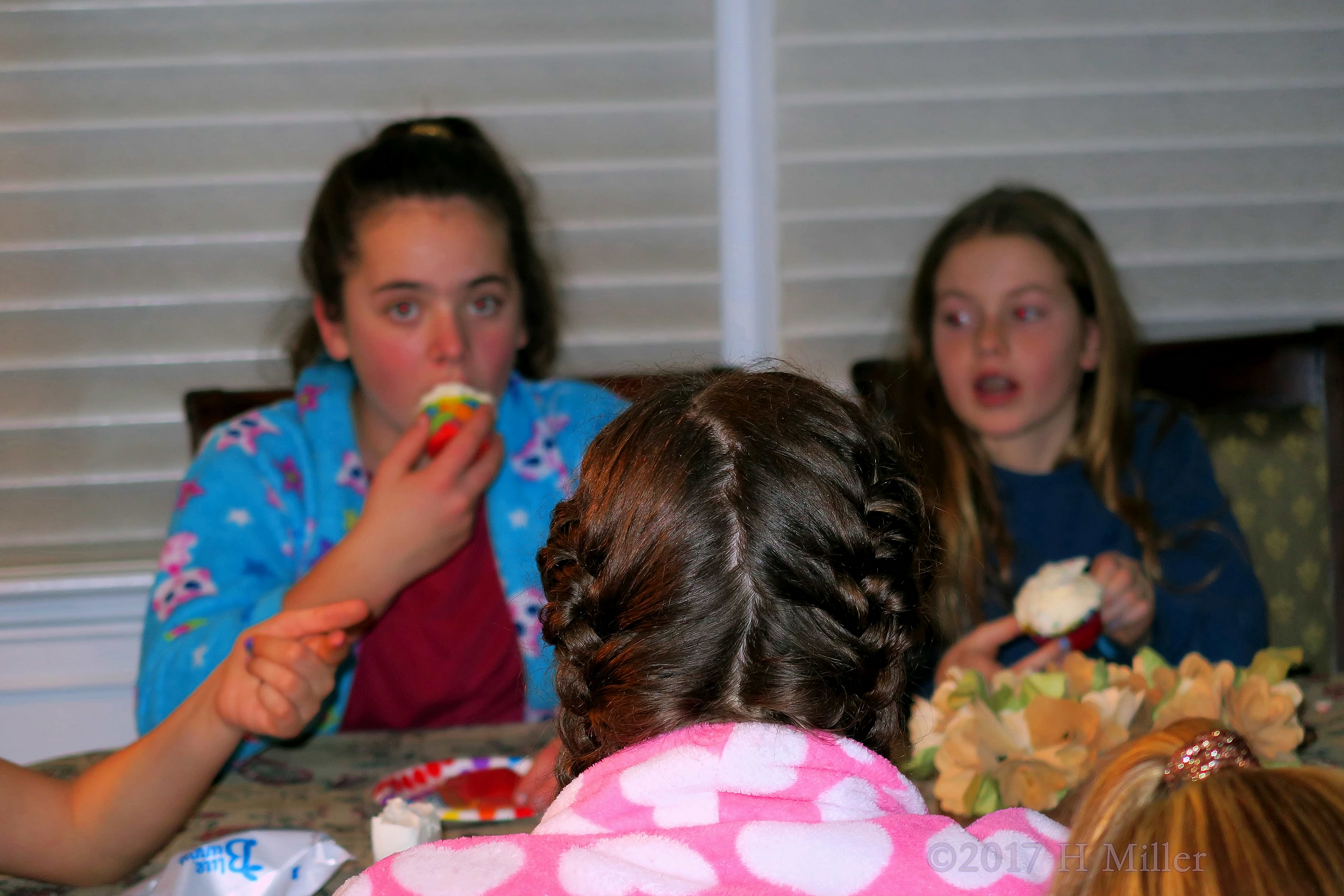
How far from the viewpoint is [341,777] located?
114 cm

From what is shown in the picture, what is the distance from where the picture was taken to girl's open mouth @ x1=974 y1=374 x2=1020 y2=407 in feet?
5.78

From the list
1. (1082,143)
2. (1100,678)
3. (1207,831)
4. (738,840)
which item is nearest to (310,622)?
(738,840)

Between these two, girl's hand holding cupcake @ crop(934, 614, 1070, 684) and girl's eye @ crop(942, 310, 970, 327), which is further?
girl's eye @ crop(942, 310, 970, 327)

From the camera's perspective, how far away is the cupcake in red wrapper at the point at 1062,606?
1218 millimetres

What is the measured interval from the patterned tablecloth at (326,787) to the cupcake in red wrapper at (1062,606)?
1.67 feet

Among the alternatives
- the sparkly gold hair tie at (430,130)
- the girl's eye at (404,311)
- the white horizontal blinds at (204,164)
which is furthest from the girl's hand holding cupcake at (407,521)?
the white horizontal blinds at (204,164)

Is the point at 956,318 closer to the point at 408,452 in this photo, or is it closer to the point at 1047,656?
the point at 1047,656

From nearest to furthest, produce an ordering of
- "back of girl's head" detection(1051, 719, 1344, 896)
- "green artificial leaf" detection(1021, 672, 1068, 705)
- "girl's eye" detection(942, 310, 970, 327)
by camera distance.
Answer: "back of girl's head" detection(1051, 719, 1344, 896)
"green artificial leaf" detection(1021, 672, 1068, 705)
"girl's eye" detection(942, 310, 970, 327)

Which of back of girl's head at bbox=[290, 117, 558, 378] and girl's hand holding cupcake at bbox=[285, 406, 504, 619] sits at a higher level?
back of girl's head at bbox=[290, 117, 558, 378]

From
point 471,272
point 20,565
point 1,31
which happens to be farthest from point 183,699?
point 1,31

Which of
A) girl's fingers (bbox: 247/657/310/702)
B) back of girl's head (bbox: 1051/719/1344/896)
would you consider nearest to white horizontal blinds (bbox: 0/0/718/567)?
girl's fingers (bbox: 247/657/310/702)

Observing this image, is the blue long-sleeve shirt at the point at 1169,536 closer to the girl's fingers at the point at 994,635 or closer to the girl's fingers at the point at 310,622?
the girl's fingers at the point at 994,635

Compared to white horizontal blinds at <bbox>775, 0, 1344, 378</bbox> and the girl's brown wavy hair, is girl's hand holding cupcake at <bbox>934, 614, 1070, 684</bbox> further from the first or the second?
white horizontal blinds at <bbox>775, 0, 1344, 378</bbox>

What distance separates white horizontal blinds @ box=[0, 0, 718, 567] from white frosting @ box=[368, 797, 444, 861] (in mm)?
1219
